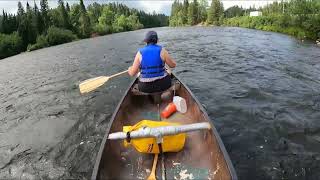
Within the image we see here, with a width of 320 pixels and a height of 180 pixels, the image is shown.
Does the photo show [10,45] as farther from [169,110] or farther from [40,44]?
[169,110]

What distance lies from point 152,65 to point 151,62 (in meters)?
0.10

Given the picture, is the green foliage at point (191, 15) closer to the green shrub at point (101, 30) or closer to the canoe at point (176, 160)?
the green shrub at point (101, 30)

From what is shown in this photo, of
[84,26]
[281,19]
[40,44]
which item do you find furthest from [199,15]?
[40,44]

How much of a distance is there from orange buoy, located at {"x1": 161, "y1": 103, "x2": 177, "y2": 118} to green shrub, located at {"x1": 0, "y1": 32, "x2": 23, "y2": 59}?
2068 inches

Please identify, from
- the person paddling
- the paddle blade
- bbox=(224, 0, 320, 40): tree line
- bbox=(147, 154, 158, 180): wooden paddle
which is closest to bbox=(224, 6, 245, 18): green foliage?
bbox=(224, 0, 320, 40): tree line

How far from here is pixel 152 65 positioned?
827 centimetres

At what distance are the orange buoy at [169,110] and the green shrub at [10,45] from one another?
52.5 metres

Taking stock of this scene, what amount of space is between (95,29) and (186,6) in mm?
44772

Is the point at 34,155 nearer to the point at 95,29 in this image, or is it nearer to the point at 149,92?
the point at 149,92

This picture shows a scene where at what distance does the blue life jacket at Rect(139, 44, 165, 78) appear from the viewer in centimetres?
802

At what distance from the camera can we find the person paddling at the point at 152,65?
8000 millimetres

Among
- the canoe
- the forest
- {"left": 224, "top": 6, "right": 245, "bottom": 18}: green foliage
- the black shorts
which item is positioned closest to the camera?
the canoe

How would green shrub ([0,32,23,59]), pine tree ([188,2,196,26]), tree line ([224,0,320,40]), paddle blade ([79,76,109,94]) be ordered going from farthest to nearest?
pine tree ([188,2,196,26]) < green shrub ([0,32,23,59]) < tree line ([224,0,320,40]) < paddle blade ([79,76,109,94])

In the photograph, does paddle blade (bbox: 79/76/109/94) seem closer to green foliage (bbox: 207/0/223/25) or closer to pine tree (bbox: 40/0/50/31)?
pine tree (bbox: 40/0/50/31)
